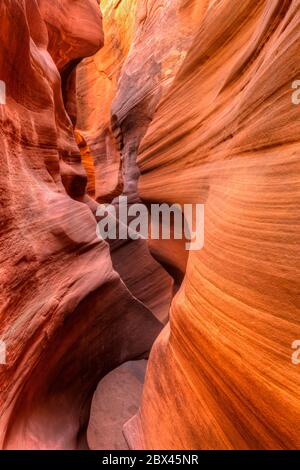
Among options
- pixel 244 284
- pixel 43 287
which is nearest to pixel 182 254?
pixel 43 287

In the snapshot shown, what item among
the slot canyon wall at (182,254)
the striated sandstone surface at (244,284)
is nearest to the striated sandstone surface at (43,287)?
the slot canyon wall at (182,254)

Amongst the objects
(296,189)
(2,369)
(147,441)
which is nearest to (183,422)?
(147,441)

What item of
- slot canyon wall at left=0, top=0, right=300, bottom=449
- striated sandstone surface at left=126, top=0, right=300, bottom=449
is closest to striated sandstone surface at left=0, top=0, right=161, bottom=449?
slot canyon wall at left=0, top=0, right=300, bottom=449

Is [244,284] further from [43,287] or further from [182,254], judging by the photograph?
[182,254]

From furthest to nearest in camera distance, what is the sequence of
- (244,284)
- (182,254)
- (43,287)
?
(182,254) < (43,287) < (244,284)

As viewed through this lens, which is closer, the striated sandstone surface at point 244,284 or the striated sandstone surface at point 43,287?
the striated sandstone surface at point 244,284

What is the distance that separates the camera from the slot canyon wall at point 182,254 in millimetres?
881

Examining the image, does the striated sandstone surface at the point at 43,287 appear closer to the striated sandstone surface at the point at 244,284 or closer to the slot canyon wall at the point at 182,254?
the slot canyon wall at the point at 182,254

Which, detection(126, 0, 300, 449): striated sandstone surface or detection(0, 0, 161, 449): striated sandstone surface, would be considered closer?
detection(126, 0, 300, 449): striated sandstone surface

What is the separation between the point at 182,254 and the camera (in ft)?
8.99

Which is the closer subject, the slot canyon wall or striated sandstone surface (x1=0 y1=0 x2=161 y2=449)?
the slot canyon wall

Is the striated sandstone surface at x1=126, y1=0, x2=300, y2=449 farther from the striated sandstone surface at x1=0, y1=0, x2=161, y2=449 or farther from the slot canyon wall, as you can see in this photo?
the striated sandstone surface at x1=0, y1=0, x2=161, y2=449

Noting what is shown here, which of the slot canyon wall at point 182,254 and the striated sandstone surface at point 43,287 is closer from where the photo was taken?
the slot canyon wall at point 182,254

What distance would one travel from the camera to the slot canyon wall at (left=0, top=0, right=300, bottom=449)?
88 cm
